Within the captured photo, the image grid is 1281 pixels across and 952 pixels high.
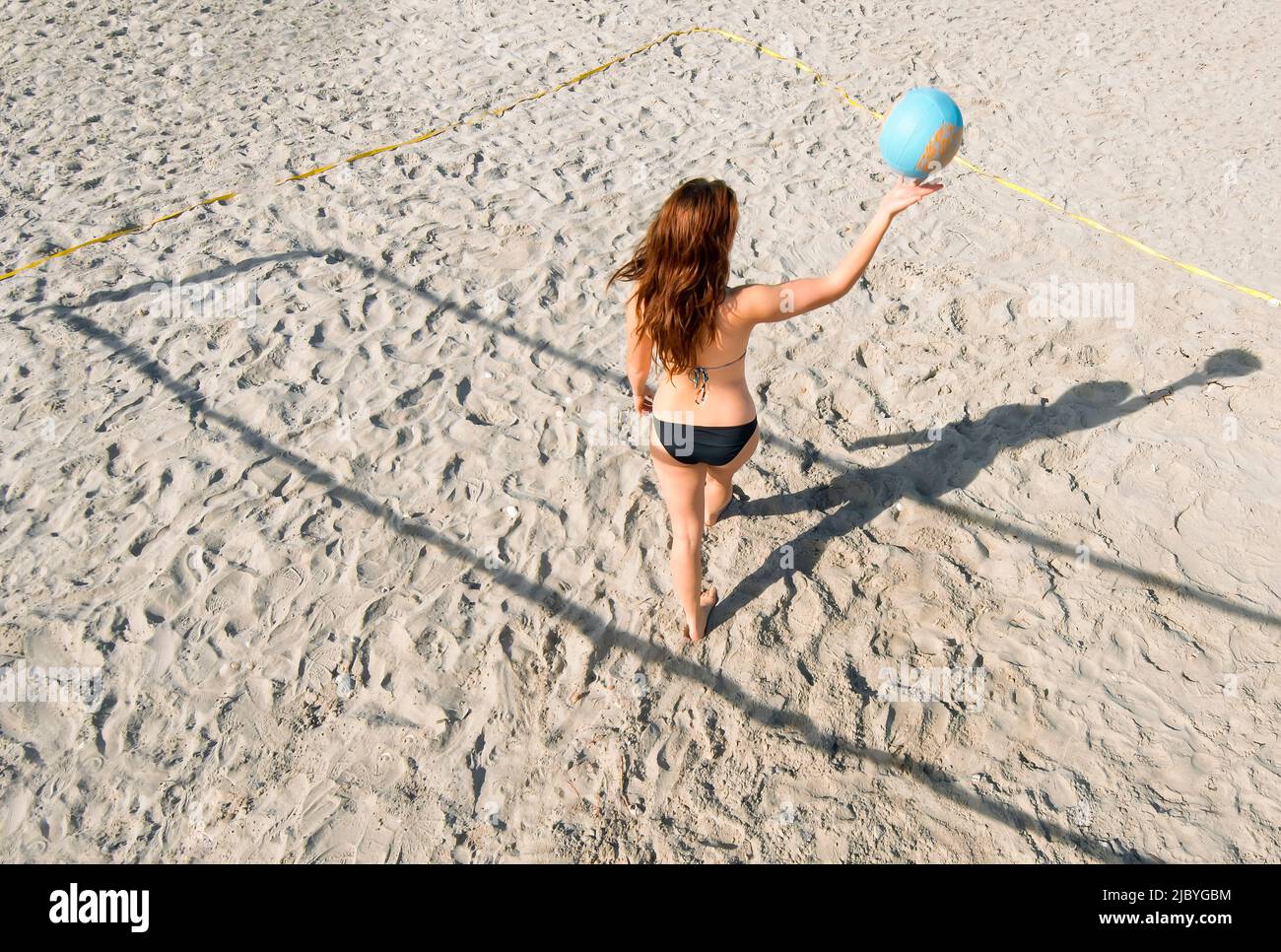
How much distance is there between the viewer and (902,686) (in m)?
3.01

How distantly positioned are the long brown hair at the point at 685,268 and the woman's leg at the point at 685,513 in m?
0.36

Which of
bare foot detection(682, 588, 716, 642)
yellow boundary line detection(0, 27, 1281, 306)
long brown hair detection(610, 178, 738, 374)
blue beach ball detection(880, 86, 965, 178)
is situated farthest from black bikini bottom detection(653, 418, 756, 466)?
yellow boundary line detection(0, 27, 1281, 306)

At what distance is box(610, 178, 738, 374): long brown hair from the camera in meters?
2.29

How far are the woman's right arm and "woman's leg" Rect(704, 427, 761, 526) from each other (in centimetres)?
51

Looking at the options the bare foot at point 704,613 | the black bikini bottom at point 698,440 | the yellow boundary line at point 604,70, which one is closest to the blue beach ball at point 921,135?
the black bikini bottom at point 698,440

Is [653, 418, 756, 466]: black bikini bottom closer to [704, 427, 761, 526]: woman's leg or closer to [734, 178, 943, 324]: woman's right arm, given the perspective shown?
[704, 427, 761, 526]: woman's leg

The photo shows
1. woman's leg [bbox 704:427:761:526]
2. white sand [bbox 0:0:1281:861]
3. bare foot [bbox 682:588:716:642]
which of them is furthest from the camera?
bare foot [bbox 682:588:716:642]

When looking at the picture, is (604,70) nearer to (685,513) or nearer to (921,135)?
(921,135)

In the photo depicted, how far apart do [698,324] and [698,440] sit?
1.30ft

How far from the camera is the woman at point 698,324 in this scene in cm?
229

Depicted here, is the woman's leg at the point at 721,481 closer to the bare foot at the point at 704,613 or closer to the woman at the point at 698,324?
the woman at the point at 698,324

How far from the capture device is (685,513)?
2.81 metres

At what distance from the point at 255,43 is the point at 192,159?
234 cm

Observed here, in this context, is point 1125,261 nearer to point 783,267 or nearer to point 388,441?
point 783,267
